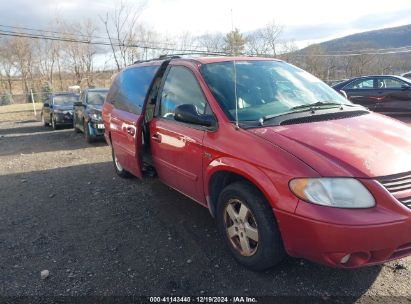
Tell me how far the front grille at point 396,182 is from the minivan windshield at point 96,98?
9.63 metres

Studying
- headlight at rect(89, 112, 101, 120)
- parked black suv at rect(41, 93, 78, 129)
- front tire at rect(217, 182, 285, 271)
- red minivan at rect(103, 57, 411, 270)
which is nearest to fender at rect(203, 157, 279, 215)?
red minivan at rect(103, 57, 411, 270)

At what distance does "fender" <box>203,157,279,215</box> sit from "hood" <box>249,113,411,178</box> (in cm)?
27

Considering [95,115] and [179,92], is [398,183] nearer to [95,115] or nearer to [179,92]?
[179,92]

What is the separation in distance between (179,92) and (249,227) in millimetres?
1771

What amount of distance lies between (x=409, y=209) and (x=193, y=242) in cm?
203

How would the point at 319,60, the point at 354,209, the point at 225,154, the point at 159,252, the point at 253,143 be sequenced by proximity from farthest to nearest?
the point at 319,60
the point at 159,252
the point at 225,154
the point at 253,143
the point at 354,209

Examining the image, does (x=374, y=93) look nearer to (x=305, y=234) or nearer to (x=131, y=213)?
(x=131, y=213)

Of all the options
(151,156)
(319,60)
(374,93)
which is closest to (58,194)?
(151,156)

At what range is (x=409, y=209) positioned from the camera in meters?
2.45

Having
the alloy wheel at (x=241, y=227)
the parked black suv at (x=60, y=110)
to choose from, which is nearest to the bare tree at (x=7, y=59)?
the parked black suv at (x=60, y=110)

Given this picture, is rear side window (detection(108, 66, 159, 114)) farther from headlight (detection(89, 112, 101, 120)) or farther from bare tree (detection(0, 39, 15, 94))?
bare tree (detection(0, 39, 15, 94))

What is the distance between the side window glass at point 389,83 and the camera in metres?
10.8

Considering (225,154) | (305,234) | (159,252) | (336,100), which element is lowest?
(159,252)

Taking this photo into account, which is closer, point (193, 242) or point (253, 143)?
point (253, 143)
